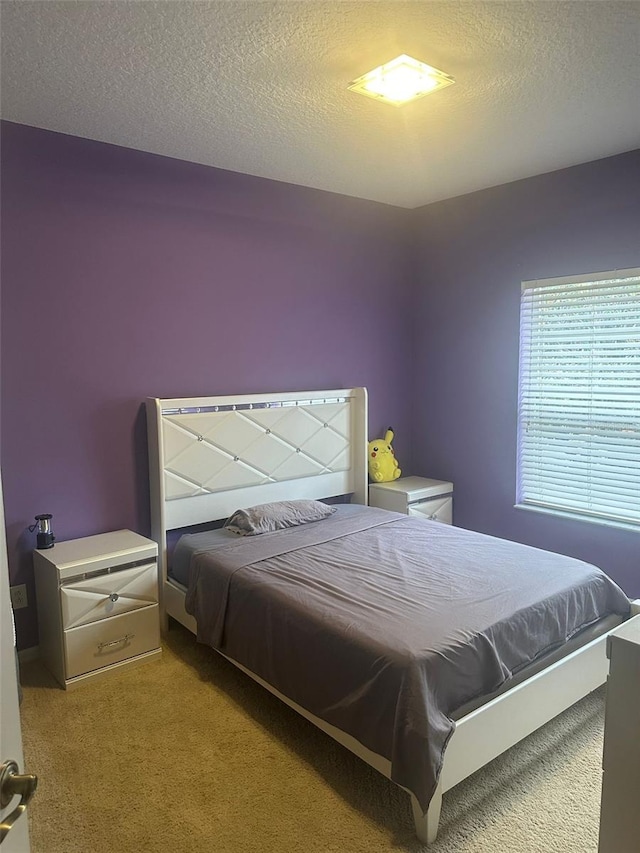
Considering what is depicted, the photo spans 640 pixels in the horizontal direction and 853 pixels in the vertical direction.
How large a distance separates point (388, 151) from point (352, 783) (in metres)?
3.09

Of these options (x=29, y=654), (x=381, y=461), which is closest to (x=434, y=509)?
(x=381, y=461)

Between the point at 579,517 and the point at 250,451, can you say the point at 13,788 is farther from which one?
the point at 579,517

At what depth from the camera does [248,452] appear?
12.2 feet

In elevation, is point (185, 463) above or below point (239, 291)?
below

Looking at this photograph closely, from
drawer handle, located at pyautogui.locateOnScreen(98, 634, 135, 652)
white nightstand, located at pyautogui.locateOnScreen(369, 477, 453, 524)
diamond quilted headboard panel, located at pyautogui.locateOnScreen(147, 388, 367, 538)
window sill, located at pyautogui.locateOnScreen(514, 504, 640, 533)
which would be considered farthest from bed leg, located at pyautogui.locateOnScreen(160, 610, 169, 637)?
window sill, located at pyautogui.locateOnScreen(514, 504, 640, 533)

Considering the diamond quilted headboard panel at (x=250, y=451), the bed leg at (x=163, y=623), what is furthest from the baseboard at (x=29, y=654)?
the diamond quilted headboard panel at (x=250, y=451)

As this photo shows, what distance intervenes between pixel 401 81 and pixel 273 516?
7.49ft

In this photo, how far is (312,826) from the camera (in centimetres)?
203

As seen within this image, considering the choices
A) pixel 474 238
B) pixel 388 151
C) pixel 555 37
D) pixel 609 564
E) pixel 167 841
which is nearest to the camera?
pixel 167 841

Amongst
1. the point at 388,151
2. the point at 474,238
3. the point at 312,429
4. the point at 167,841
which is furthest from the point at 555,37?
the point at 167,841

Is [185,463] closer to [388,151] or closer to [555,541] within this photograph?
[388,151]

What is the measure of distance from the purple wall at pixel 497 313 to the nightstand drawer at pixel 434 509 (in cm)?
12

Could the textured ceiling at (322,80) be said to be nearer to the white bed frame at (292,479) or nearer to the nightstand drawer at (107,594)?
the white bed frame at (292,479)

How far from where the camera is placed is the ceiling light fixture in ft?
7.66
